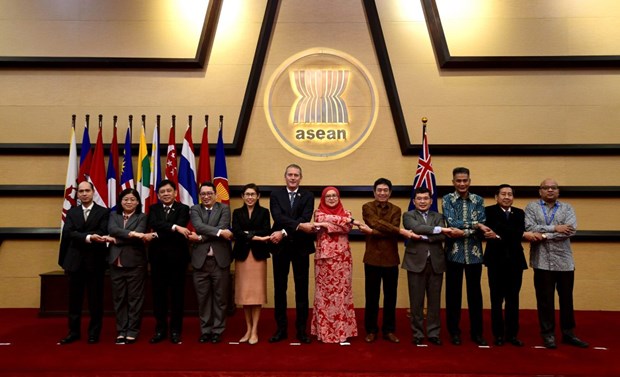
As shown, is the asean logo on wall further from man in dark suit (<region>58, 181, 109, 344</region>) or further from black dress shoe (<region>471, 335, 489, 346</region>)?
black dress shoe (<region>471, 335, 489, 346</region>)

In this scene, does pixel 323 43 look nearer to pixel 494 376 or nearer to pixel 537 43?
pixel 537 43

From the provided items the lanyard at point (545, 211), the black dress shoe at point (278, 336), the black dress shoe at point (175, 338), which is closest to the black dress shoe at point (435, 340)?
the black dress shoe at point (278, 336)

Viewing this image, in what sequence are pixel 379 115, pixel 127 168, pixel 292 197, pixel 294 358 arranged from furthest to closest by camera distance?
pixel 379 115 → pixel 127 168 → pixel 292 197 → pixel 294 358

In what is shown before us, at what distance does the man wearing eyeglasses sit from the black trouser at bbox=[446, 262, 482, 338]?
1.62ft

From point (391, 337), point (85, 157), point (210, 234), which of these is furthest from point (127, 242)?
point (391, 337)

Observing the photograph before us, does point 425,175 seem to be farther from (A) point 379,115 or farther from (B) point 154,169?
(B) point 154,169

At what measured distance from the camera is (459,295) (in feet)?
12.2

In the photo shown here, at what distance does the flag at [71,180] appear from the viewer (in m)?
4.85

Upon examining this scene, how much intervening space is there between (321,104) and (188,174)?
1.68 meters

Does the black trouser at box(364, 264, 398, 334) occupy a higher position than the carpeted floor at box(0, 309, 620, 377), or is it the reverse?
the black trouser at box(364, 264, 398, 334)

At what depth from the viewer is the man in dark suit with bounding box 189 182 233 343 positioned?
12.1 ft

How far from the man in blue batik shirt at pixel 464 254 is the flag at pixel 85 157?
376 centimetres

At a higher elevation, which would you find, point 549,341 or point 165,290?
point 165,290

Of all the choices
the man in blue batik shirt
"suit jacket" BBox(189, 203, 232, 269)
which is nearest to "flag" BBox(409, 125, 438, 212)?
the man in blue batik shirt
